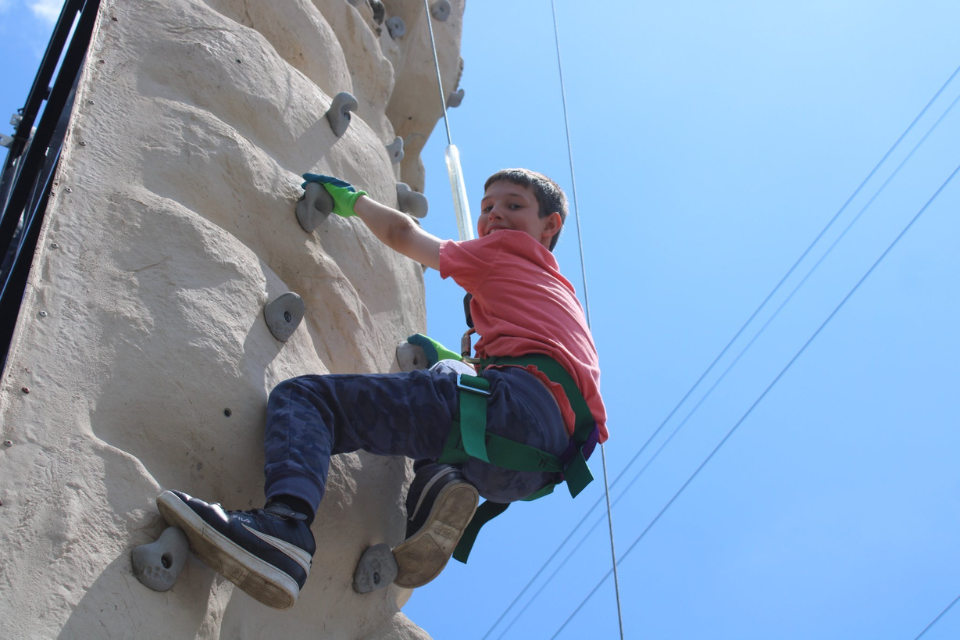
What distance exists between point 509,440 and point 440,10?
3551mm

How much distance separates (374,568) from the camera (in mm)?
2387

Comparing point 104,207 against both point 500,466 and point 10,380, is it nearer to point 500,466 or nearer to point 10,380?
point 10,380

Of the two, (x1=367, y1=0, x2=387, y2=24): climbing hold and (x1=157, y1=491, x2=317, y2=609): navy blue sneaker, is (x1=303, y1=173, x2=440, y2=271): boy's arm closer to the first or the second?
(x1=157, y1=491, x2=317, y2=609): navy blue sneaker

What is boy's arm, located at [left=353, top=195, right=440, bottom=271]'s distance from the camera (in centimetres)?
253

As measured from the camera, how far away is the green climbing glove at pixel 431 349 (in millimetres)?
3023

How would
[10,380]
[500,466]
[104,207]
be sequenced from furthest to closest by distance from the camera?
[500,466]
[104,207]
[10,380]

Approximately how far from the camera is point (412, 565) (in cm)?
242

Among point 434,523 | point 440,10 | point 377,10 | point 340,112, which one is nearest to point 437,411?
point 434,523

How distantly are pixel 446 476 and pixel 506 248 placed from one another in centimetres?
61

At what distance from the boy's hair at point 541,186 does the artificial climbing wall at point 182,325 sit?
535mm

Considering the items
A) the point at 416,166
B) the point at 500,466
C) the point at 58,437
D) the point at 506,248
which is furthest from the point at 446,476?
the point at 416,166

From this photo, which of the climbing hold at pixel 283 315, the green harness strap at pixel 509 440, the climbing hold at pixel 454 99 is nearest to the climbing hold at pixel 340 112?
the climbing hold at pixel 283 315

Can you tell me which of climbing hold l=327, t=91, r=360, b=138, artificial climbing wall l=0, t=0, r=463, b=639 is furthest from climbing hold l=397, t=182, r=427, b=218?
climbing hold l=327, t=91, r=360, b=138

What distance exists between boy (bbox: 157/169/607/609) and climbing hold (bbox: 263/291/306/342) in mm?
234
